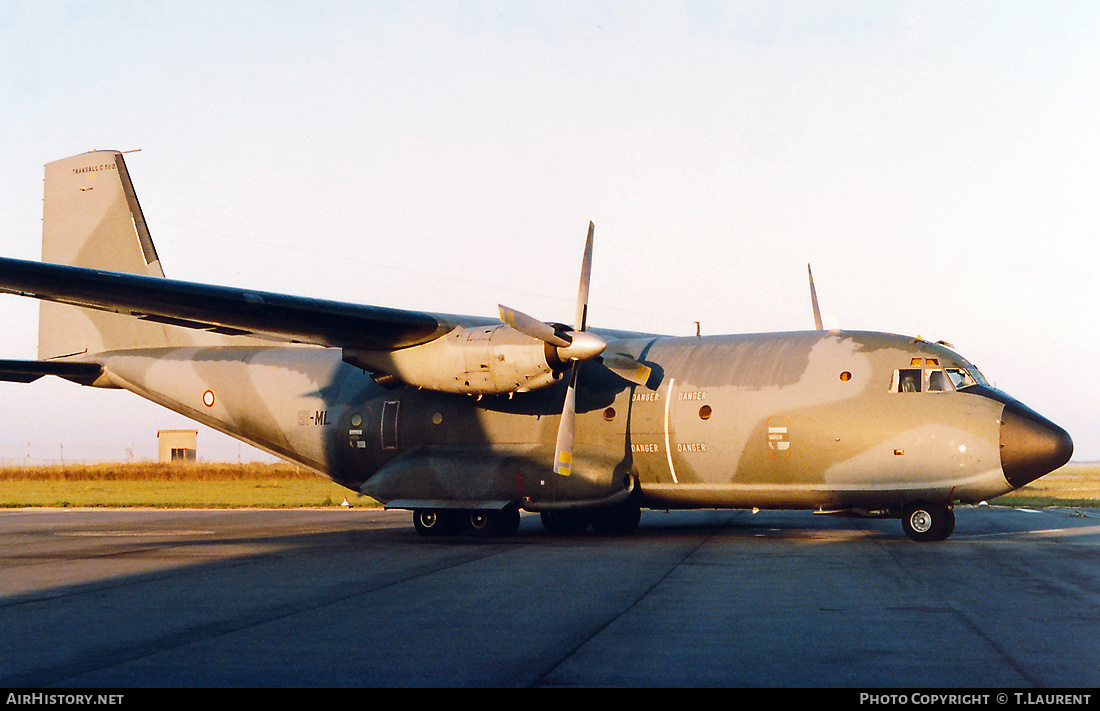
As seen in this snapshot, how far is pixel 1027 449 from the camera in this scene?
16.3m

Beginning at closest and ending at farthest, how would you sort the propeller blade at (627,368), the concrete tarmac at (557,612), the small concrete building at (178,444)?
Result: the concrete tarmac at (557,612) → the propeller blade at (627,368) → the small concrete building at (178,444)

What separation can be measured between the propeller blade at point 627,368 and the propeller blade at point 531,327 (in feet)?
6.62

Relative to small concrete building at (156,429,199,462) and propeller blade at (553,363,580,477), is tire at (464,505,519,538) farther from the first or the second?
small concrete building at (156,429,199,462)

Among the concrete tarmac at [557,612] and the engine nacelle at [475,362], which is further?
the engine nacelle at [475,362]

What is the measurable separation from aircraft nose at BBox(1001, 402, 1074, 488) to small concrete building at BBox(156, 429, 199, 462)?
7089cm

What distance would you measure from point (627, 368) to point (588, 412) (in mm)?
1226

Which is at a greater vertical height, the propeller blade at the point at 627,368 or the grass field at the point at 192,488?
the propeller blade at the point at 627,368

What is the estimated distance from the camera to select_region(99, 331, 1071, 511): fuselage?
55.4 feet

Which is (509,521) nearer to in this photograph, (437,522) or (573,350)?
(437,522)

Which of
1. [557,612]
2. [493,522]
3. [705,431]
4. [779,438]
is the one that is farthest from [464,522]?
[557,612]

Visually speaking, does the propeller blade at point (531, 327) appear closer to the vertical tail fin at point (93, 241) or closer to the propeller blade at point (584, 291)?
the propeller blade at point (584, 291)

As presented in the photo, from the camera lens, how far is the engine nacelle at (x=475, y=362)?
18188mm

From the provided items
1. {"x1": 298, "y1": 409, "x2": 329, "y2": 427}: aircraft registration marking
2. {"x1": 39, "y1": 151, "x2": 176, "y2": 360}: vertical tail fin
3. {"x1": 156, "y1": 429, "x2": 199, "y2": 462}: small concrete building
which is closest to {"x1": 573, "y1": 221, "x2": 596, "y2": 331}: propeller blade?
{"x1": 298, "y1": 409, "x2": 329, "y2": 427}: aircraft registration marking

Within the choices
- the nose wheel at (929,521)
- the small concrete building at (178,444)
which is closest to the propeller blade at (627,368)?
the nose wheel at (929,521)
